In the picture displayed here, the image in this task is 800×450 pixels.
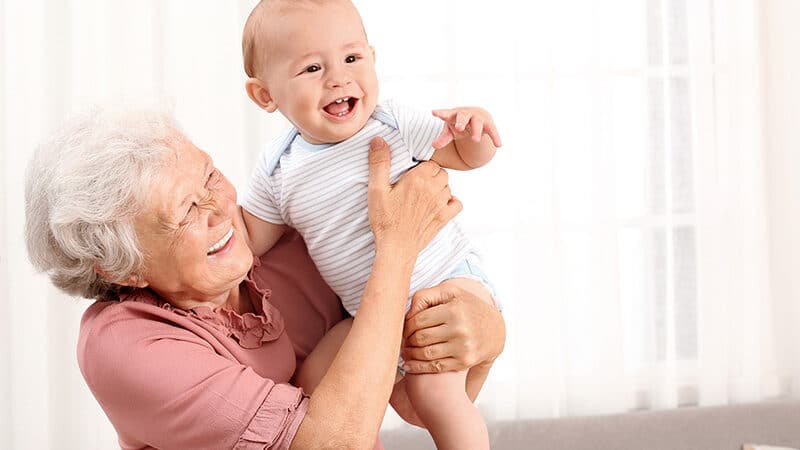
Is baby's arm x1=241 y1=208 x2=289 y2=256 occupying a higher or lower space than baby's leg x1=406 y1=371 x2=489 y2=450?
higher

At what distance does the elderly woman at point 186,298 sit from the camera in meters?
1.36

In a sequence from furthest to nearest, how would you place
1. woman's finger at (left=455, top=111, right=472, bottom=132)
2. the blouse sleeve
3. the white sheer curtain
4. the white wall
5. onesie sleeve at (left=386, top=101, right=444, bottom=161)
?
the white wall
the white sheer curtain
onesie sleeve at (left=386, top=101, right=444, bottom=161)
woman's finger at (left=455, top=111, right=472, bottom=132)
the blouse sleeve

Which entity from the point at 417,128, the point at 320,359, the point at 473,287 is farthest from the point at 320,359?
the point at 417,128

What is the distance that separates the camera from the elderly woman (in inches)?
53.4

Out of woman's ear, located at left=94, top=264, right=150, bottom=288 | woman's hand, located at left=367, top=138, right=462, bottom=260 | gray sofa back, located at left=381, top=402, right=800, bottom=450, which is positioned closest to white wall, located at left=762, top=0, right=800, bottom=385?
gray sofa back, located at left=381, top=402, right=800, bottom=450

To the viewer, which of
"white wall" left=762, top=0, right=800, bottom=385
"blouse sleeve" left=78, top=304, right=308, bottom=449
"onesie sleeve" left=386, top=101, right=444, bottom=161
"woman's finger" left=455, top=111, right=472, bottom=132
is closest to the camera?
"blouse sleeve" left=78, top=304, right=308, bottom=449

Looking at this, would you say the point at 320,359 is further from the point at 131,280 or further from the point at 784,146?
the point at 784,146

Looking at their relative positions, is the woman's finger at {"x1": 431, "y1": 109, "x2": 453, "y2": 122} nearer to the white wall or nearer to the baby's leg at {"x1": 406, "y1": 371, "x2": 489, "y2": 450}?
the baby's leg at {"x1": 406, "y1": 371, "x2": 489, "y2": 450}

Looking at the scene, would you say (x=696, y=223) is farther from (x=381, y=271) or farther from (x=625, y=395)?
(x=381, y=271)

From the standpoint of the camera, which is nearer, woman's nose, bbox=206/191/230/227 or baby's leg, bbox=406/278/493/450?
woman's nose, bbox=206/191/230/227

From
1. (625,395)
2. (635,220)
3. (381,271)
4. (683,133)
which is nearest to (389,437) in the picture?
(625,395)

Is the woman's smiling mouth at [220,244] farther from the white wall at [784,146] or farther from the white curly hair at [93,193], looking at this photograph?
the white wall at [784,146]

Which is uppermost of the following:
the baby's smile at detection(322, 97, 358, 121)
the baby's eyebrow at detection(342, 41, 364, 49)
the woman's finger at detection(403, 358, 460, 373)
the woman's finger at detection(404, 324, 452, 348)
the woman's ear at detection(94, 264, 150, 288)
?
the baby's eyebrow at detection(342, 41, 364, 49)

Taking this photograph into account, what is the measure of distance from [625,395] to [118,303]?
7.41 ft
